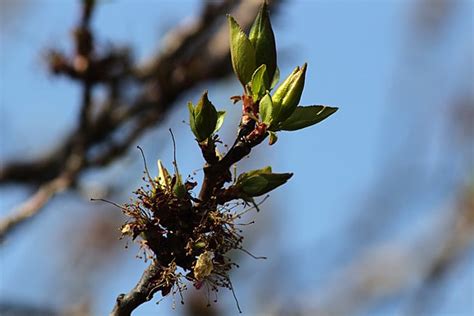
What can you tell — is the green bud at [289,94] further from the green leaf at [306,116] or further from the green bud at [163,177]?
the green bud at [163,177]

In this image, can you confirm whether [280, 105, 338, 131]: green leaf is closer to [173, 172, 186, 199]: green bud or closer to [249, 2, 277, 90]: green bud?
[249, 2, 277, 90]: green bud

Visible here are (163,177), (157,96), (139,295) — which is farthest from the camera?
(157,96)

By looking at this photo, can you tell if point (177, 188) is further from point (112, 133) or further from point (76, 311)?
point (112, 133)

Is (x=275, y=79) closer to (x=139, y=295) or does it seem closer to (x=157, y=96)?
(x=139, y=295)

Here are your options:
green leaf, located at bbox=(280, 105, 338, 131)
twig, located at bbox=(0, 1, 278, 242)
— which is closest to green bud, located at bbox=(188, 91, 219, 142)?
green leaf, located at bbox=(280, 105, 338, 131)

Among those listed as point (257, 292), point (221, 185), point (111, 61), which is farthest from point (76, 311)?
point (257, 292)

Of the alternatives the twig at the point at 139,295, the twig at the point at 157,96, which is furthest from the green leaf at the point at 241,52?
the twig at the point at 157,96

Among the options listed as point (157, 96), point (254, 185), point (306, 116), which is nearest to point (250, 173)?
point (254, 185)
